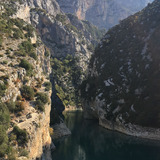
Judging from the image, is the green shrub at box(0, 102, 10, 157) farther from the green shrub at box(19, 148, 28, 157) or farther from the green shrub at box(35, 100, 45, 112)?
the green shrub at box(35, 100, 45, 112)

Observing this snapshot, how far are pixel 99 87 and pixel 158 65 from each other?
916 inches

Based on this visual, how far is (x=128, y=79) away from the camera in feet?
199

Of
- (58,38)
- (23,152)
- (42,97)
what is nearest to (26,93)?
(42,97)

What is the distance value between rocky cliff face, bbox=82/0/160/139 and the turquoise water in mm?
5712

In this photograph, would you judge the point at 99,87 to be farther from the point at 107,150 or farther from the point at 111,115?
the point at 107,150

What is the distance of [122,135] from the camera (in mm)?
51938

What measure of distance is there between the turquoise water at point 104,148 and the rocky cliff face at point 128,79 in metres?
5.71

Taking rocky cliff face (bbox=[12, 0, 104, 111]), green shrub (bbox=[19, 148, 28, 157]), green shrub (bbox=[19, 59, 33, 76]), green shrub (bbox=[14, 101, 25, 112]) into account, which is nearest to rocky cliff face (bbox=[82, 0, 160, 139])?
green shrub (bbox=[19, 59, 33, 76])

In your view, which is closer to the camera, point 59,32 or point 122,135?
point 122,135

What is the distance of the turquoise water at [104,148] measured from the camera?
37.0 m

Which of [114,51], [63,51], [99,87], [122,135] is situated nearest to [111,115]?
[122,135]

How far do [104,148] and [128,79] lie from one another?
26884 mm

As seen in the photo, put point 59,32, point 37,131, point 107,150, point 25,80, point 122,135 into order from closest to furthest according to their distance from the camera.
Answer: point 37,131 < point 25,80 < point 107,150 < point 122,135 < point 59,32

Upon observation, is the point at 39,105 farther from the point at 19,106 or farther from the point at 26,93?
the point at 19,106
